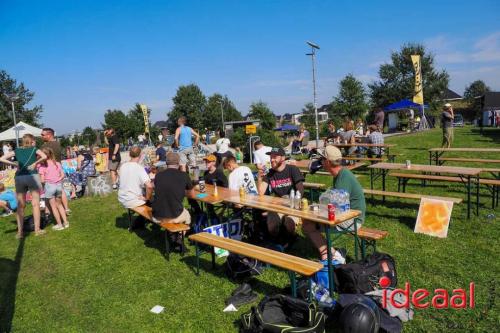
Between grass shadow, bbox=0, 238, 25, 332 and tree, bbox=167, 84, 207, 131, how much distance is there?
191ft

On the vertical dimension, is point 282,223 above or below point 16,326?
above

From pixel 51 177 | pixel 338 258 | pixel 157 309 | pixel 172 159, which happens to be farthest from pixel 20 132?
pixel 338 258

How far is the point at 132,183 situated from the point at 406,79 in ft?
144

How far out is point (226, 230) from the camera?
548cm

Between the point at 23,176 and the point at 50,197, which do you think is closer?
the point at 23,176

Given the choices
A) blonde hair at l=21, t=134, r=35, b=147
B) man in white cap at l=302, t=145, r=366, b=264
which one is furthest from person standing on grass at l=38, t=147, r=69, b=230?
man in white cap at l=302, t=145, r=366, b=264

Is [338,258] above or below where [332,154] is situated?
below

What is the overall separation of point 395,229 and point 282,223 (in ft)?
6.74

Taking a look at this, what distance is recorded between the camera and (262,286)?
433 cm

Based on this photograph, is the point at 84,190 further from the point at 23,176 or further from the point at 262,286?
the point at 262,286

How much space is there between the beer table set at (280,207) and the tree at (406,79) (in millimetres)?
41738

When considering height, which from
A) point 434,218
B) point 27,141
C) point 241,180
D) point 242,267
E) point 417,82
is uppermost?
point 417,82

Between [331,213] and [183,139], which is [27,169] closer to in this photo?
[183,139]

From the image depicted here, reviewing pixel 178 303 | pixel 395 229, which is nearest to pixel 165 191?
pixel 178 303
